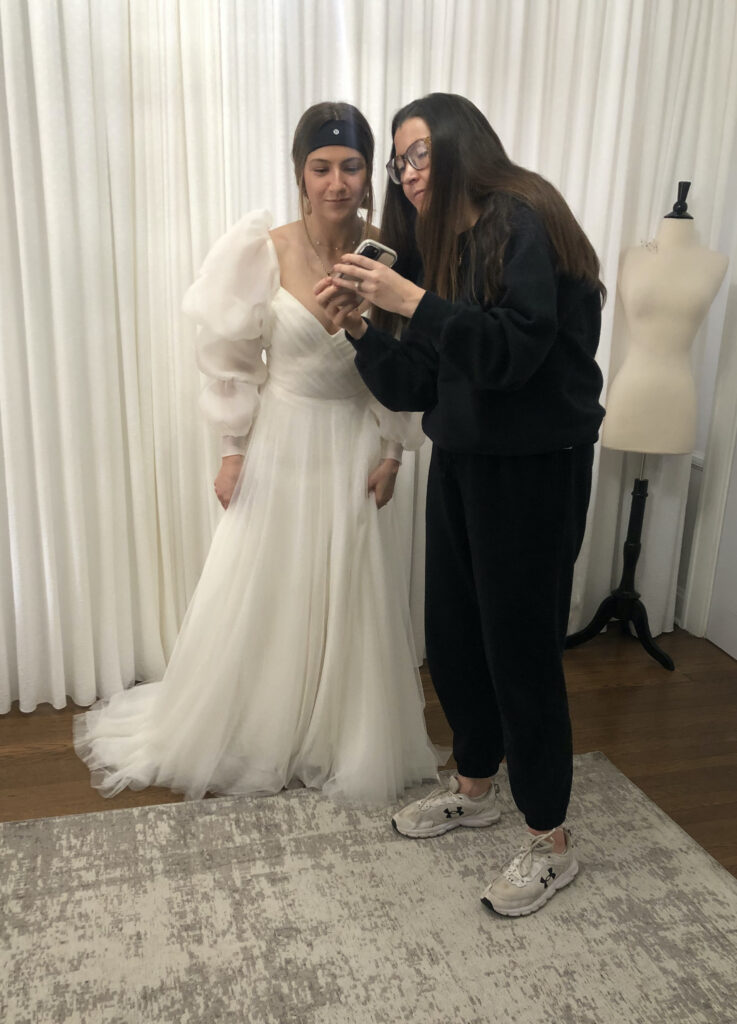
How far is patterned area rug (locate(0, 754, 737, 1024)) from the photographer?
1.56m

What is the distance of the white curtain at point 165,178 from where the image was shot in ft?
7.08

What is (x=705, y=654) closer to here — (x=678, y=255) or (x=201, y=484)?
(x=678, y=255)

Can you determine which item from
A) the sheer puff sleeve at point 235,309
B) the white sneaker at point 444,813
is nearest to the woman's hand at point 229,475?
the sheer puff sleeve at point 235,309

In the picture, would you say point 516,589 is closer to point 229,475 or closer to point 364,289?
point 364,289

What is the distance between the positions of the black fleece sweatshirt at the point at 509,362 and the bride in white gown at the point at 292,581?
0.27 metres

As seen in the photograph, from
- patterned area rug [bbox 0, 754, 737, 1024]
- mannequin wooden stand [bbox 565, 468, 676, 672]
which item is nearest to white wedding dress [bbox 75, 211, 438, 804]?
patterned area rug [bbox 0, 754, 737, 1024]

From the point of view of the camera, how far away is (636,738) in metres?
2.45

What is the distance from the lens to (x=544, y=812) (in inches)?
71.1

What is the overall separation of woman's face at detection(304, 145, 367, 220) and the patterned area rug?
4.35ft

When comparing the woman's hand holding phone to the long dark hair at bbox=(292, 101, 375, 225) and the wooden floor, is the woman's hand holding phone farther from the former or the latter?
the wooden floor

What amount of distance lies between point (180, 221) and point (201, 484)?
0.68 meters

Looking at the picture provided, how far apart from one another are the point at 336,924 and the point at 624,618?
5.12 feet

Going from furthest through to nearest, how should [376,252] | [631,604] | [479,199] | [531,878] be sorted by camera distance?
[631,604], [531,878], [376,252], [479,199]

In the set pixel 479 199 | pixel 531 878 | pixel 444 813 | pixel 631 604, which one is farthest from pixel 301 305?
pixel 631 604
